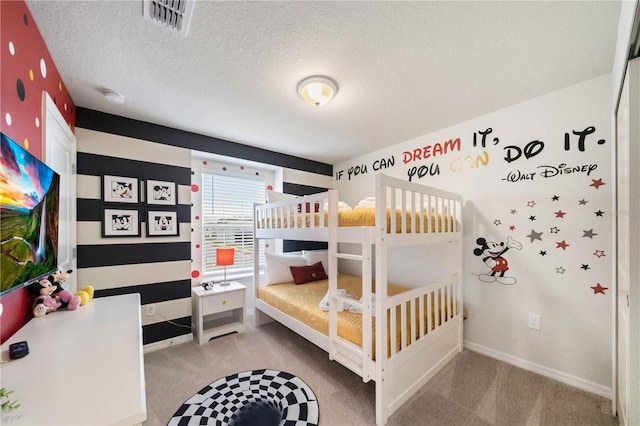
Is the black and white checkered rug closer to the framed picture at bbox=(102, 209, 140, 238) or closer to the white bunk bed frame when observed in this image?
the white bunk bed frame

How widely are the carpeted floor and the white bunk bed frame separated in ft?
0.44

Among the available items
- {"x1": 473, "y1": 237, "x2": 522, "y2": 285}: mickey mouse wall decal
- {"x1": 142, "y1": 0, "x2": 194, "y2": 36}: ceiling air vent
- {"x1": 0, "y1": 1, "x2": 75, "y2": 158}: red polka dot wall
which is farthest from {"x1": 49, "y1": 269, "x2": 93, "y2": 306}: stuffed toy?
{"x1": 473, "y1": 237, "x2": 522, "y2": 285}: mickey mouse wall decal

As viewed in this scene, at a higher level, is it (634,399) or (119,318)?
(119,318)

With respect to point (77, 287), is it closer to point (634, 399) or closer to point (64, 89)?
point (64, 89)

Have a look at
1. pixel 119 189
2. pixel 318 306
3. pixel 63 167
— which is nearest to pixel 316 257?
pixel 318 306

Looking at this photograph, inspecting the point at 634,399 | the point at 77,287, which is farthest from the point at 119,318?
the point at 634,399

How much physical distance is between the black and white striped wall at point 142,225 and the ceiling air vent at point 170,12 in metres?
1.52

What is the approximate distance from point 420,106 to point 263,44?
143cm

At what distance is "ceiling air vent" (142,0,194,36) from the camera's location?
1230 millimetres

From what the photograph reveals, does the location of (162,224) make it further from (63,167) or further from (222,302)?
(222,302)

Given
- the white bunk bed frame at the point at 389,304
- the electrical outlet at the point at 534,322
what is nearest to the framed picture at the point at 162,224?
the white bunk bed frame at the point at 389,304

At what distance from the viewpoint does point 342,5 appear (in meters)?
1.26

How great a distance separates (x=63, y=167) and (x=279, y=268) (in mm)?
2137

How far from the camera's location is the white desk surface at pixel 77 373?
2.12ft
